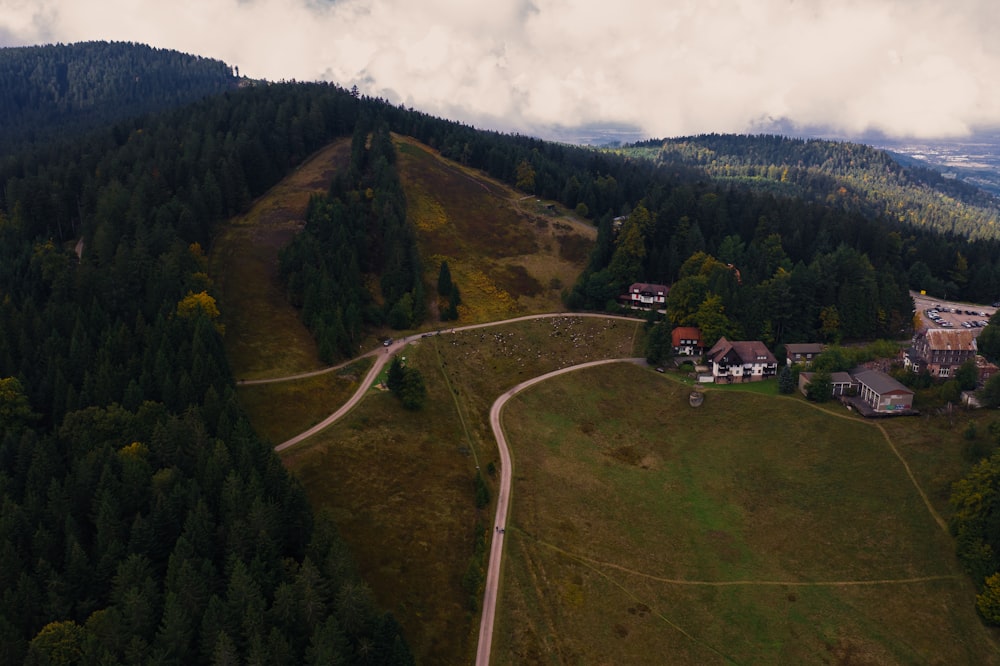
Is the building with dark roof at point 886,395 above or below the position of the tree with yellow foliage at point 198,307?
below

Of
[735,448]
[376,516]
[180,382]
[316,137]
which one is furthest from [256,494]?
[316,137]

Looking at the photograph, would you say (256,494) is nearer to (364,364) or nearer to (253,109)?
(364,364)

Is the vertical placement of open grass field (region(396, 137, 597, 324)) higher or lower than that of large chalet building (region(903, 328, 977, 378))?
higher

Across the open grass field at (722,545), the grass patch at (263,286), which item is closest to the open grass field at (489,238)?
the grass patch at (263,286)

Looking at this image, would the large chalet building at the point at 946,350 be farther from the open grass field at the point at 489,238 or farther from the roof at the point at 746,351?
the open grass field at the point at 489,238

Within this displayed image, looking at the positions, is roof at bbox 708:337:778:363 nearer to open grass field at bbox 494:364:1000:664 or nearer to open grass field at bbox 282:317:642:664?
open grass field at bbox 494:364:1000:664

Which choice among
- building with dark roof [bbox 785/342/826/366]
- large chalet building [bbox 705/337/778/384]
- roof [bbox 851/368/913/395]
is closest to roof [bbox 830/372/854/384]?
roof [bbox 851/368/913/395]
